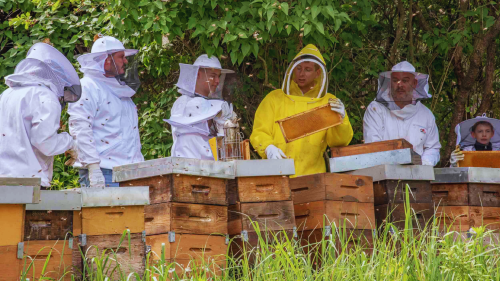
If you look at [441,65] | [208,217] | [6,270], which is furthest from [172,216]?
[441,65]

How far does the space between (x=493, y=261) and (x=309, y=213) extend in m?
1.15

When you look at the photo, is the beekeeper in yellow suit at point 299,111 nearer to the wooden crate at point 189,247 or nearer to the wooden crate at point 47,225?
the wooden crate at point 189,247

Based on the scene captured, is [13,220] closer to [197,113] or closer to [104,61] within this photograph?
[104,61]

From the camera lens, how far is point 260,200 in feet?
12.5

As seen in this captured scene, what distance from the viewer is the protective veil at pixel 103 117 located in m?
4.52

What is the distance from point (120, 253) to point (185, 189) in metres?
0.47

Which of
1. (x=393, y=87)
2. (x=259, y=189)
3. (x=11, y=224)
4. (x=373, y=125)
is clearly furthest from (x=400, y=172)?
(x=11, y=224)

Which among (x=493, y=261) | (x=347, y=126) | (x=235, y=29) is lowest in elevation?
(x=493, y=261)

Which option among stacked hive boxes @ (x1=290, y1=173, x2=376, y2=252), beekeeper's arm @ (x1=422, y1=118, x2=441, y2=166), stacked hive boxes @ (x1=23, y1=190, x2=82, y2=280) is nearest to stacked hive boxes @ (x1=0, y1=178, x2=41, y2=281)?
stacked hive boxes @ (x1=23, y1=190, x2=82, y2=280)


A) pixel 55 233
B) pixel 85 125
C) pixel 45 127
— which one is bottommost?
pixel 55 233

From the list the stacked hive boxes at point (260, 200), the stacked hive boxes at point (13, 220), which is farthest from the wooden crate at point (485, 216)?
the stacked hive boxes at point (13, 220)

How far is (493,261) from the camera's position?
3213mm

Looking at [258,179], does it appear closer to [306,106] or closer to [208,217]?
[208,217]

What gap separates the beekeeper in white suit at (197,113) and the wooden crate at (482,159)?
1.81 m
